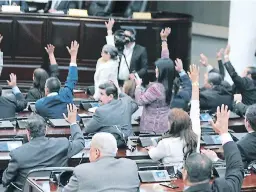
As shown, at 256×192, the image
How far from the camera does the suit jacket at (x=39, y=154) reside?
6.52 metres

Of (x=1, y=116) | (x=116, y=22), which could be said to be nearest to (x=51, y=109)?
(x=1, y=116)

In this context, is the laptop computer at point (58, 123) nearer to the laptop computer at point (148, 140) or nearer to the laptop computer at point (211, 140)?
the laptop computer at point (148, 140)

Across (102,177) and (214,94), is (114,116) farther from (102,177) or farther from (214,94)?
(102,177)

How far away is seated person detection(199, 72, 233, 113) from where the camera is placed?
9.60m

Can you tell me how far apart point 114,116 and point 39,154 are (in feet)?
4.85

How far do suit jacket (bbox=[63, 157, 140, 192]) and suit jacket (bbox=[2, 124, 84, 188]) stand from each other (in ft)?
3.80

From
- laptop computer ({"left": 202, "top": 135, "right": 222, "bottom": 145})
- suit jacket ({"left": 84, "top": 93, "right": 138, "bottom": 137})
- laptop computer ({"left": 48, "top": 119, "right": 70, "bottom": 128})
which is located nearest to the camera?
laptop computer ({"left": 202, "top": 135, "right": 222, "bottom": 145})

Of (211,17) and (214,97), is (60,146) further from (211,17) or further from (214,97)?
(211,17)

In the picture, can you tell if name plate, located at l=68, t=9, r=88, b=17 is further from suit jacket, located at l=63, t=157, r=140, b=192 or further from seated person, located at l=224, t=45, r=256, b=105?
suit jacket, located at l=63, t=157, r=140, b=192

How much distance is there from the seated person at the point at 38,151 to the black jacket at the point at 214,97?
10.5 ft

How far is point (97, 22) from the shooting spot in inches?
505

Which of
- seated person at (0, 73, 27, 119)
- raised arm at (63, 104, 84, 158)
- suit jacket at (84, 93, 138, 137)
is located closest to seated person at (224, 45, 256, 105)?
suit jacket at (84, 93, 138, 137)

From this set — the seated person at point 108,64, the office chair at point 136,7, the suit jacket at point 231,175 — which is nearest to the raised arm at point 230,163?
the suit jacket at point 231,175

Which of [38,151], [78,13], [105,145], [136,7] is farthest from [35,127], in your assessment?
[136,7]
